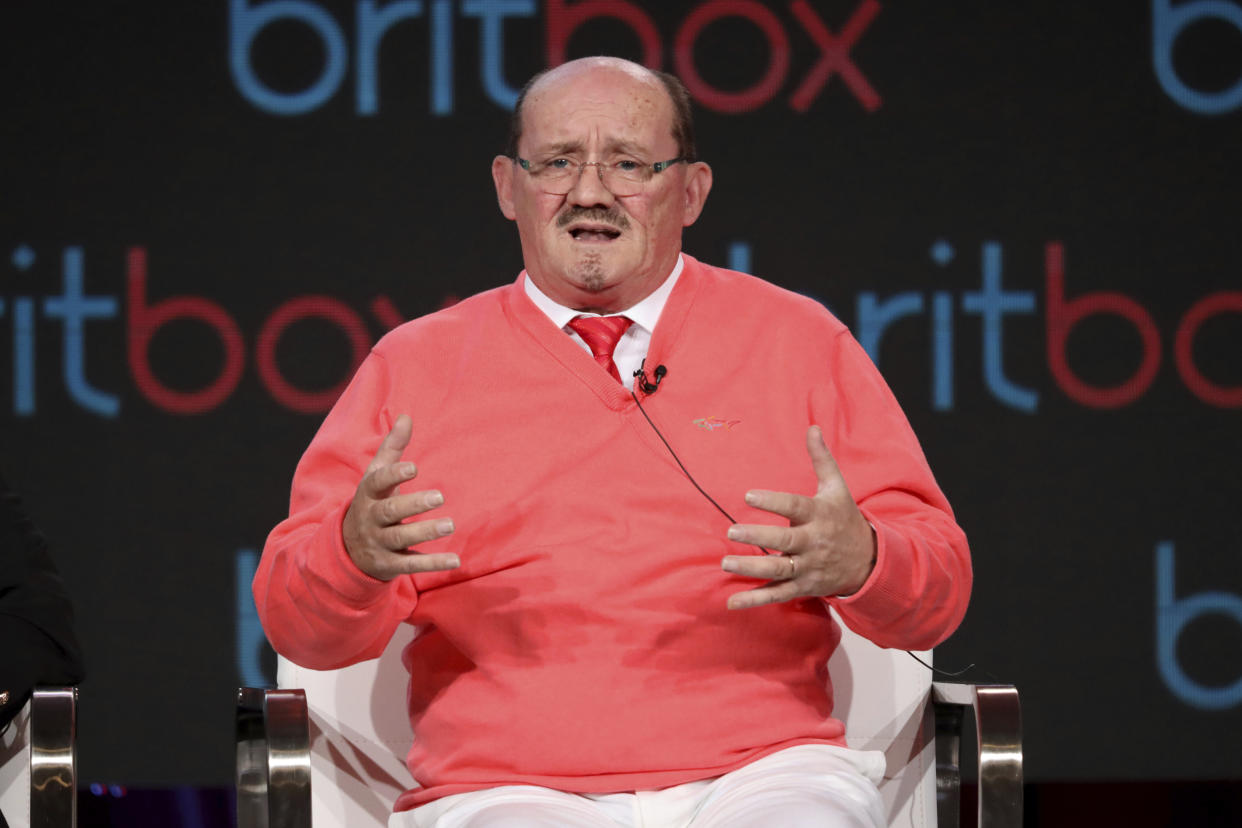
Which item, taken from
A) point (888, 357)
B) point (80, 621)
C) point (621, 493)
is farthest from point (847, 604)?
point (80, 621)

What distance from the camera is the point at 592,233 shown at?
241cm

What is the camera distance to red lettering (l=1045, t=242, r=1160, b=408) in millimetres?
3865

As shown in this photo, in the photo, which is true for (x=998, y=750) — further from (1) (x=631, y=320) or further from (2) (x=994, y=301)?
(2) (x=994, y=301)

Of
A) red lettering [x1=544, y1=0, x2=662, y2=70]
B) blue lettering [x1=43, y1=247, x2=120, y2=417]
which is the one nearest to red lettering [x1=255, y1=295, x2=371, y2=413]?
blue lettering [x1=43, y1=247, x2=120, y2=417]

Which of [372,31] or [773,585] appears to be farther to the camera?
[372,31]

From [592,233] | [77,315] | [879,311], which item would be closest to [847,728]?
[592,233]

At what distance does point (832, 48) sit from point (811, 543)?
7.32 ft

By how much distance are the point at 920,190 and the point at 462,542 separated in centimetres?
201

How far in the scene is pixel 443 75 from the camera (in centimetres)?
385

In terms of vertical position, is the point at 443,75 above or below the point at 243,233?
above

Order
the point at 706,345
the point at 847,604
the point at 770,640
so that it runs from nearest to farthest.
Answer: the point at 847,604 < the point at 770,640 < the point at 706,345

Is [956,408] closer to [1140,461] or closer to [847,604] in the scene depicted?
[1140,461]

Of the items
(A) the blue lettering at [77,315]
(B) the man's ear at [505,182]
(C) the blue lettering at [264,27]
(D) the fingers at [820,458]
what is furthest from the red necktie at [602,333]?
(A) the blue lettering at [77,315]

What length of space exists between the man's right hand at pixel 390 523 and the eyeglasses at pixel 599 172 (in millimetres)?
596
